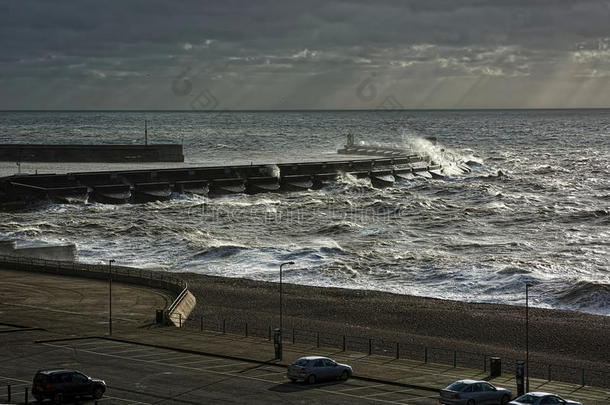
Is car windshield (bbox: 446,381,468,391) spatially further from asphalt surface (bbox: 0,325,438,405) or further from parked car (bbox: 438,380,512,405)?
asphalt surface (bbox: 0,325,438,405)

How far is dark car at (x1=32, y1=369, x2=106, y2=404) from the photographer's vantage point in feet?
115

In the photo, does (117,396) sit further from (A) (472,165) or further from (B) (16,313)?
(A) (472,165)

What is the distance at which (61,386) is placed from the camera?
115 ft

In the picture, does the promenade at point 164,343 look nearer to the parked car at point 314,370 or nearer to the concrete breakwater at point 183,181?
the parked car at point 314,370

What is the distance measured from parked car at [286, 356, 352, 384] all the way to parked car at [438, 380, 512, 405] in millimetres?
5137

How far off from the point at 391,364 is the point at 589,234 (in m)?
60.5

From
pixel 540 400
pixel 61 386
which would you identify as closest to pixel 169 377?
pixel 61 386

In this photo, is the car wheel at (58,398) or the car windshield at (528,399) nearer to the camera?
the car windshield at (528,399)

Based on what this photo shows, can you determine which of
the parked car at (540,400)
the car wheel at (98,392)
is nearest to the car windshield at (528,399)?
the parked car at (540,400)

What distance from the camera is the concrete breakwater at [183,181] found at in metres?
118

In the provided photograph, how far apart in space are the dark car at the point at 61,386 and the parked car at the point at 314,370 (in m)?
8.22

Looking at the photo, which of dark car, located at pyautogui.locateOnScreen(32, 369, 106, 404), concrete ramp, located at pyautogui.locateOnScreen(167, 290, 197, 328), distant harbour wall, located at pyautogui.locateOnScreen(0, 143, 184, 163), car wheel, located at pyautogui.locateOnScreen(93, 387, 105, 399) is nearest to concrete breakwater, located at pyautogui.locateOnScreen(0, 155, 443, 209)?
distant harbour wall, located at pyautogui.locateOnScreen(0, 143, 184, 163)

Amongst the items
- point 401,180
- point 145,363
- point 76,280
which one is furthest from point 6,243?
point 401,180

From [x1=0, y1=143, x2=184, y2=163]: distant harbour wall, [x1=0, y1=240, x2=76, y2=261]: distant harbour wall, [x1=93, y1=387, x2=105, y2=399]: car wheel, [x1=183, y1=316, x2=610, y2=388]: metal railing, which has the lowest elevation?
[x1=183, y1=316, x2=610, y2=388]: metal railing
